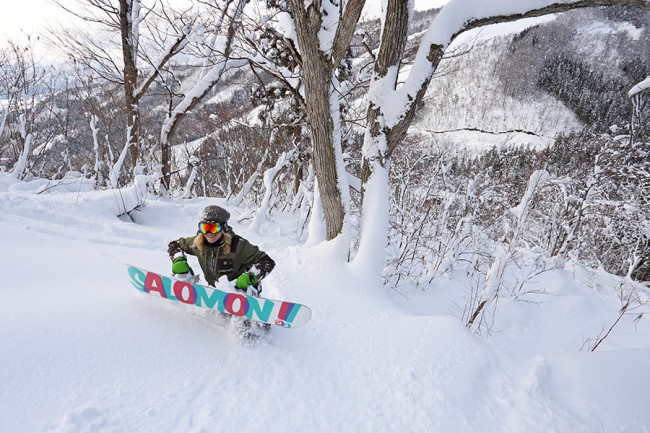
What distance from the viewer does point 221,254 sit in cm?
271

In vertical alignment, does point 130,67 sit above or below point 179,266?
above

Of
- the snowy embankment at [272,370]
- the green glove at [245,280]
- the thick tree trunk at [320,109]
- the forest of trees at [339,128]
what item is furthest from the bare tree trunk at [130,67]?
the green glove at [245,280]

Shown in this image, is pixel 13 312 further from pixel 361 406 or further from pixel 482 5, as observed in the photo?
pixel 482 5

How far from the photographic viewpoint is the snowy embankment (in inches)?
68.7

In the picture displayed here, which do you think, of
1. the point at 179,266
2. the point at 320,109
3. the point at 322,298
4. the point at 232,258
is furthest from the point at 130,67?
Result: the point at 322,298

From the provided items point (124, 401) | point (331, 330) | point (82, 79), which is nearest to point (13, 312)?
point (124, 401)

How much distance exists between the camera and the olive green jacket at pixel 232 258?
271 cm

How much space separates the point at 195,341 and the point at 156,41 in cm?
783

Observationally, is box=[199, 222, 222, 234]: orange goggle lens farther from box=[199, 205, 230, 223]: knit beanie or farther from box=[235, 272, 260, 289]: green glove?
box=[235, 272, 260, 289]: green glove

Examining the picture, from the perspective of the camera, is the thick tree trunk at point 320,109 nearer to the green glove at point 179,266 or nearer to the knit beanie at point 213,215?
the knit beanie at point 213,215

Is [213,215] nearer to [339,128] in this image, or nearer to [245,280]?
[245,280]

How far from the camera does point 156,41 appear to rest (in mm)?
7586

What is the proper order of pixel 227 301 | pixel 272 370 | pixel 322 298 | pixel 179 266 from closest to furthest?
pixel 272 370 < pixel 227 301 < pixel 179 266 < pixel 322 298

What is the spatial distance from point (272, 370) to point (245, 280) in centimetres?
70
